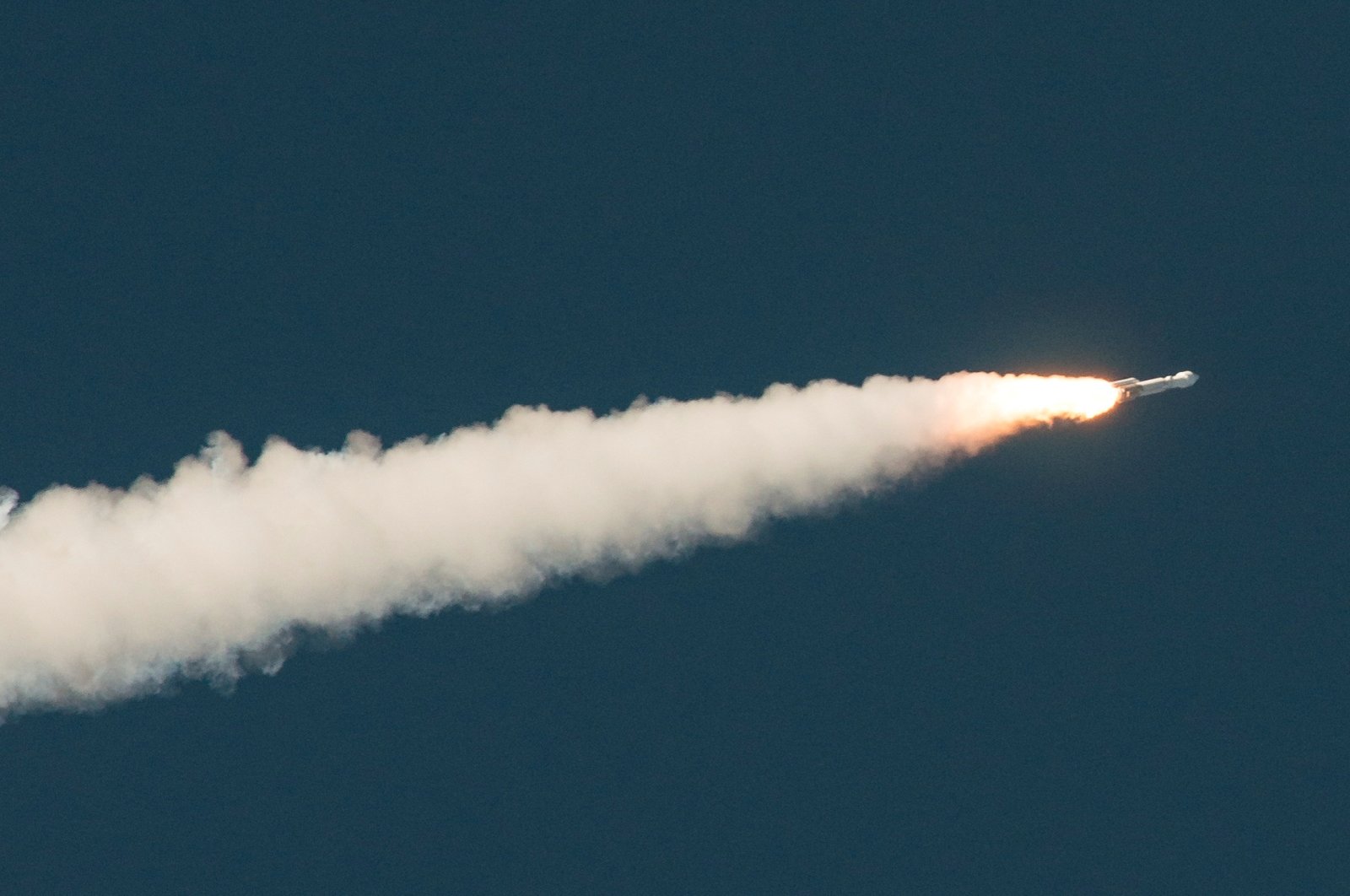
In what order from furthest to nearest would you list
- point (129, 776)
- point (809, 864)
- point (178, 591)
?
1. point (809, 864)
2. point (129, 776)
3. point (178, 591)

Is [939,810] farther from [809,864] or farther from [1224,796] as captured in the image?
[1224,796]

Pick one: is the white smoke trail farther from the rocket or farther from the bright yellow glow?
the rocket

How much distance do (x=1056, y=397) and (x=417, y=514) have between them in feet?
114

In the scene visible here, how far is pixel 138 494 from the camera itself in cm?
11144

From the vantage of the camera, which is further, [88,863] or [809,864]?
[809,864]

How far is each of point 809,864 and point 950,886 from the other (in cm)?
844

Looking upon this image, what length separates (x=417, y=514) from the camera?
4419 inches

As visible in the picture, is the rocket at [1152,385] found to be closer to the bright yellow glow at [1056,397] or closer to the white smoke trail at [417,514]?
the bright yellow glow at [1056,397]

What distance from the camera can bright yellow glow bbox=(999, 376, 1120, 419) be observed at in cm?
11638

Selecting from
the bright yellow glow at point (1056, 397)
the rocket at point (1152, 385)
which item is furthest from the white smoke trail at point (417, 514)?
the rocket at point (1152, 385)

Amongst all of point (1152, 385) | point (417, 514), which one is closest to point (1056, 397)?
point (1152, 385)

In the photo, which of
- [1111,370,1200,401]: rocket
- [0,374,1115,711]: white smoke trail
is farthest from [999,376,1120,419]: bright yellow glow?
[1111,370,1200,401]: rocket

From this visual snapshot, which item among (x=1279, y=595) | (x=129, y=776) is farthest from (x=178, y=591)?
(x=1279, y=595)

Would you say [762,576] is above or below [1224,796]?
above
